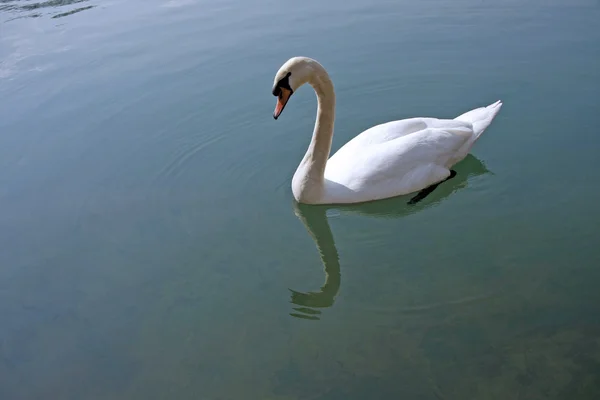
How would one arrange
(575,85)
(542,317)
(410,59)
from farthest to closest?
(410,59) < (575,85) < (542,317)

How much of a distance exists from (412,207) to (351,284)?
1145mm

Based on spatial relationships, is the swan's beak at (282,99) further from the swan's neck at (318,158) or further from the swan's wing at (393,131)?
the swan's wing at (393,131)

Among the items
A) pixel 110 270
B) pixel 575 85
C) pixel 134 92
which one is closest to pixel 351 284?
pixel 110 270

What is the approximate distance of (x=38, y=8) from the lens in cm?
1257

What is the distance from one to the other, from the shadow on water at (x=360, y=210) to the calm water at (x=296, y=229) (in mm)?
21

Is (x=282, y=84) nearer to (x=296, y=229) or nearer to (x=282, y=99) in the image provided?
(x=282, y=99)

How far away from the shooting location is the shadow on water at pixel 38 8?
12156mm

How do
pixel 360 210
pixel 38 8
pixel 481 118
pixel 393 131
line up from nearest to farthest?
pixel 360 210
pixel 393 131
pixel 481 118
pixel 38 8

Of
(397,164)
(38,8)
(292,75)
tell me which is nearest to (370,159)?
(397,164)

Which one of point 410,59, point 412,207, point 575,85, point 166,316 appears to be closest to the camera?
point 166,316

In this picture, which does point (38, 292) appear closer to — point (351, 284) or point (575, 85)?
point (351, 284)

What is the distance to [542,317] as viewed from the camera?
429cm

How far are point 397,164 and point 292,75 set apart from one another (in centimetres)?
116

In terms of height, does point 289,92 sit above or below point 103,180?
above
